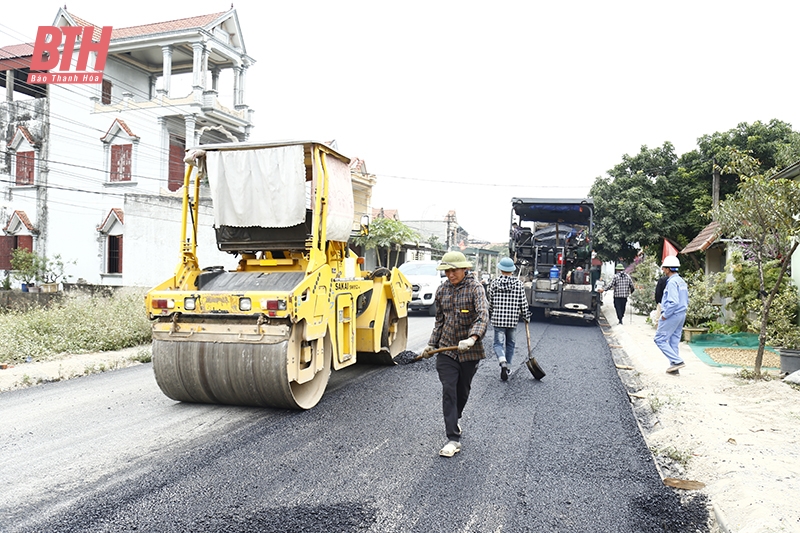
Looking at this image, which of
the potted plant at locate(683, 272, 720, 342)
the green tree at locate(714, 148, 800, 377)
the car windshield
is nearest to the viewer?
the green tree at locate(714, 148, 800, 377)

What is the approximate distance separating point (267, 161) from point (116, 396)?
308 centimetres

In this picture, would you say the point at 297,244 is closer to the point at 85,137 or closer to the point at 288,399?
the point at 288,399

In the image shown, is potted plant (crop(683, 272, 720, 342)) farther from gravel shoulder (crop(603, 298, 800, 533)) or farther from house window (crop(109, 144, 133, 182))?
house window (crop(109, 144, 133, 182))

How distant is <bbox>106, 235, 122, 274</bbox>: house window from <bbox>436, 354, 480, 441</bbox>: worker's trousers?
21706mm

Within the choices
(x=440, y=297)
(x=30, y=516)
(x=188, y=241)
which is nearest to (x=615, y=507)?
(x=440, y=297)

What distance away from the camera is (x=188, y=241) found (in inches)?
275

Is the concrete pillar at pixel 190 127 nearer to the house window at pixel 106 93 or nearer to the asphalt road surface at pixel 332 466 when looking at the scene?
the house window at pixel 106 93

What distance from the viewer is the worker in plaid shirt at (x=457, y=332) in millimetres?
5184

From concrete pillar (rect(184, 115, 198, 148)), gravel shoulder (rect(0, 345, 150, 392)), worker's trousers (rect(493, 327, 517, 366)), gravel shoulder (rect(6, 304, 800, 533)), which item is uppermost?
concrete pillar (rect(184, 115, 198, 148))

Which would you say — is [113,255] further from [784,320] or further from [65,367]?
[784,320]

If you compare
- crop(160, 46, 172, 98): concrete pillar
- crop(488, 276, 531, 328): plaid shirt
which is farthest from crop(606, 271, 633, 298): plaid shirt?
crop(160, 46, 172, 98): concrete pillar

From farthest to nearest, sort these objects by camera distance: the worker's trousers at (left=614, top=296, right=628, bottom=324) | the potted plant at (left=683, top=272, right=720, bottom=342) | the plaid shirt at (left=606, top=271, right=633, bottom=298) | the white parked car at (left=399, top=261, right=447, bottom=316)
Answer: the white parked car at (left=399, top=261, right=447, bottom=316) < the worker's trousers at (left=614, top=296, right=628, bottom=324) < the plaid shirt at (left=606, top=271, right=633, bottom=298) < the potted plant at (left=683, top=272, right=720, bottom=342)

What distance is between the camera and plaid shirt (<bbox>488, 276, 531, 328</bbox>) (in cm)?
871

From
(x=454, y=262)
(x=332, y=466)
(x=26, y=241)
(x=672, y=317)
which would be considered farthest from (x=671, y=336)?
(x=26, y=241)
